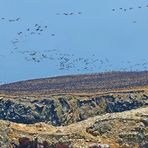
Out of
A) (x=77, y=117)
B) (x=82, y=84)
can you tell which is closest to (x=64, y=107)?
(x=77, y=117)

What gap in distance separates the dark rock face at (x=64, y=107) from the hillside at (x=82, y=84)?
10405 mm

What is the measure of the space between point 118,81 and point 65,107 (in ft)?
95.7

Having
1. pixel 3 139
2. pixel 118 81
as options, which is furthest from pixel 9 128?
pixel 118 81

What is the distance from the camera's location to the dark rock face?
127 meters

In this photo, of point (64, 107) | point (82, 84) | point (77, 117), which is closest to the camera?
point (77, 117)

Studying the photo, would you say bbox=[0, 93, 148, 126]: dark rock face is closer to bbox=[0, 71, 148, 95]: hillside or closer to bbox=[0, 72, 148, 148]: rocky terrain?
bbox=[0, 72, 148, 148]: rocky terrain

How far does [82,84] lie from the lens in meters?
156

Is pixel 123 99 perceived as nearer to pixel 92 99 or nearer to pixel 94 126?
pixel 92 99

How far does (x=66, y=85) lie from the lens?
520 feet

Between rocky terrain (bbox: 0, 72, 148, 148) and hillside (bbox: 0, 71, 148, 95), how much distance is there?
0.32 meters

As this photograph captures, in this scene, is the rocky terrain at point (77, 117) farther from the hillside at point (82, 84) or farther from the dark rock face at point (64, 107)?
the hillside at point (82, 84)

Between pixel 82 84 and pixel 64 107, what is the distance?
27.1 m

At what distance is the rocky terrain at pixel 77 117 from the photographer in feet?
162

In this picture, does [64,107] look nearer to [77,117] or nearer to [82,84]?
[77,117]
